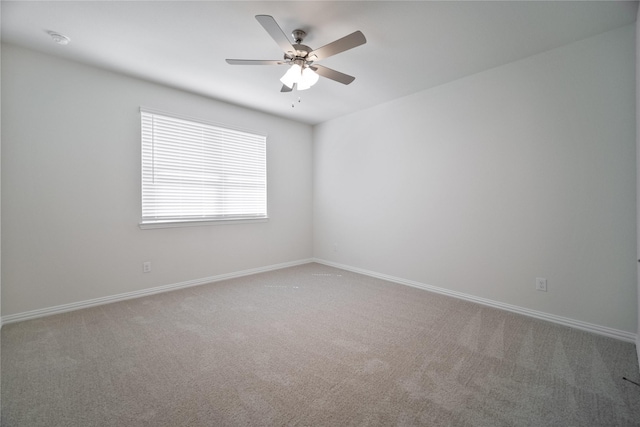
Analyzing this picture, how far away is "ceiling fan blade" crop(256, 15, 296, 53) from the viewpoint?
1.73m

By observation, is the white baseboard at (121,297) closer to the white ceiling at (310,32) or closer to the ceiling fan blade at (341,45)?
the white ceiling at (310,32)

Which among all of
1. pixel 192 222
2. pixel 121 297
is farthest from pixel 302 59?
pixel 121 297

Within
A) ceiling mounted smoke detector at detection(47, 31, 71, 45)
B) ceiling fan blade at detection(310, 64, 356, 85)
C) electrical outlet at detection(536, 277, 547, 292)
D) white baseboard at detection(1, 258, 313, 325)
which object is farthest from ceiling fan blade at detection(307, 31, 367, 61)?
white baseboard at detection(1, 258, 313, 325)

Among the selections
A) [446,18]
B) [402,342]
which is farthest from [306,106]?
[402,342]

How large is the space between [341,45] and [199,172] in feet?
8.60

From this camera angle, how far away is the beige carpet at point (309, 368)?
147 cm

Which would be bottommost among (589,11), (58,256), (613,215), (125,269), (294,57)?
(125,269)

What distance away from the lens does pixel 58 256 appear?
2.78 meters

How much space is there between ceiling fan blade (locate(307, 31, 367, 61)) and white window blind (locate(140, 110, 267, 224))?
7.23 feet

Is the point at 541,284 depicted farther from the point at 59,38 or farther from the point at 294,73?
the point at 59,38

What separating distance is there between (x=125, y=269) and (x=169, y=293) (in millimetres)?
567

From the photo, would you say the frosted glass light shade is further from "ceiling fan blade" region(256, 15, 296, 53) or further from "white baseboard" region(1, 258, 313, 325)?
"white baseboard" region(1, 258, 313, 325)

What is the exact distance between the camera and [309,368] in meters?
1.88

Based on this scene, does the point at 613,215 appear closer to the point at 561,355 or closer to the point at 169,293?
the point at 561,355
